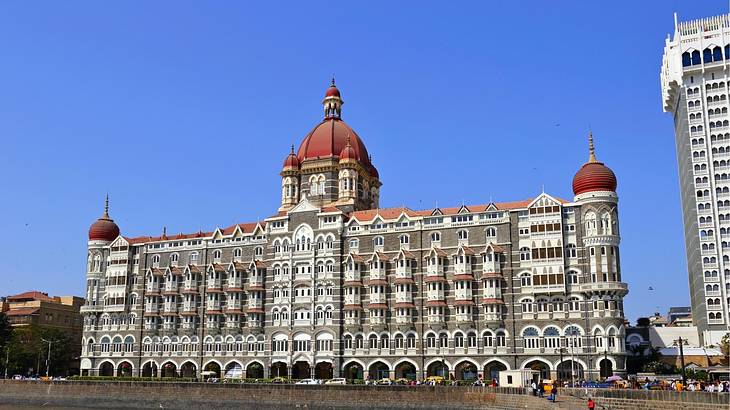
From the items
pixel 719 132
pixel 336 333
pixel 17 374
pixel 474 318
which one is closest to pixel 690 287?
pixel 719 132

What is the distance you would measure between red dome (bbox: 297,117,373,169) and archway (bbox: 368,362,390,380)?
99.9ft

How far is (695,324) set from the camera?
11506 cm

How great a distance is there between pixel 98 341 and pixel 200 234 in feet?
71.0

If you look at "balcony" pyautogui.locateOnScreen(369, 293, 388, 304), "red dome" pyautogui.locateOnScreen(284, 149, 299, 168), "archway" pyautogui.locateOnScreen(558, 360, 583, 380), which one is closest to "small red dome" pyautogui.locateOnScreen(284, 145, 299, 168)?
"red dome" pyautogui.locateOnScreen(284, 149, 299, 168)

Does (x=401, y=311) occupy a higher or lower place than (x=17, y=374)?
higher

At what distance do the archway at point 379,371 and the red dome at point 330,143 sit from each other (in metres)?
30.5

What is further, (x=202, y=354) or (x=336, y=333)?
(x=202, y=354)

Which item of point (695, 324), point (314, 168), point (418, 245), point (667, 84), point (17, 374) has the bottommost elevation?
point (17, 374)

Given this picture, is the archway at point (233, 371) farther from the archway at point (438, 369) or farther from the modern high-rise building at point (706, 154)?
the modern high-rise building at point (706, 154)

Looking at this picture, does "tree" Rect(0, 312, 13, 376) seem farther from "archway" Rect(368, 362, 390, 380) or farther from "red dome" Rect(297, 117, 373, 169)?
"archway" Rect(368, 362, 390, 380)

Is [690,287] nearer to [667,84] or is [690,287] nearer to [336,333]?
[667,84]

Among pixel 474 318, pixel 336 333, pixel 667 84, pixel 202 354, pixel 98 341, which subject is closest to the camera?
pixel 474 318

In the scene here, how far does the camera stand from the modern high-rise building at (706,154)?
344 feet

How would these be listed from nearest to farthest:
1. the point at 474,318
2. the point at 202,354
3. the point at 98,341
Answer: the point at 474,318 → the point at 202,354 → the point at 98,341
